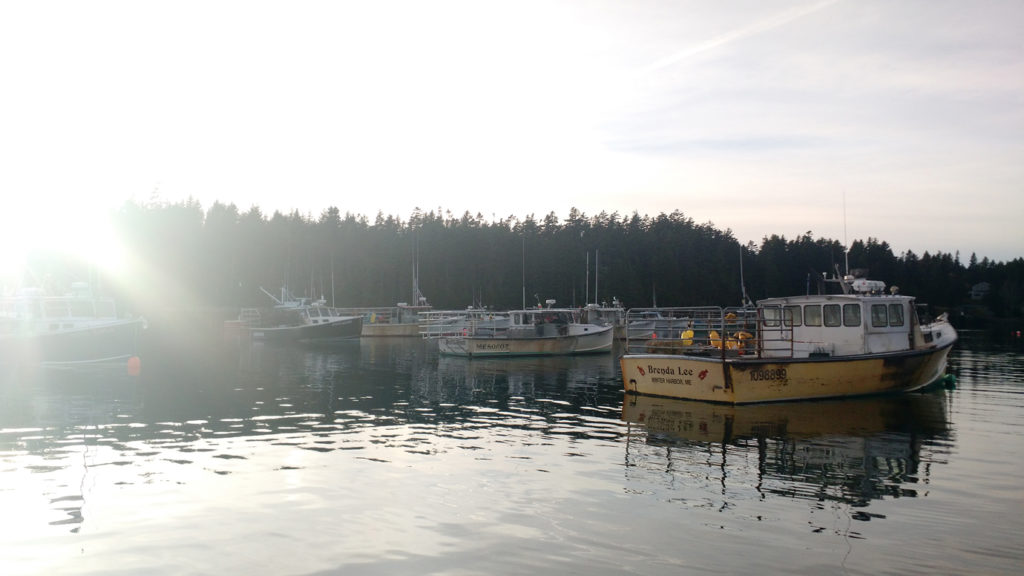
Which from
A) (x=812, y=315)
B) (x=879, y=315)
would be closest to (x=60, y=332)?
(x=812, y=315)

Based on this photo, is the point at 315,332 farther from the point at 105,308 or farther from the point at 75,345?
the point at 75,345

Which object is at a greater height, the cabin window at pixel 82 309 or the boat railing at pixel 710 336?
the cabin window at pixel 82 309

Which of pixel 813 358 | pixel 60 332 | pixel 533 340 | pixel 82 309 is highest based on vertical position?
pixel 82 309

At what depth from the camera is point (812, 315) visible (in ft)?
94.7

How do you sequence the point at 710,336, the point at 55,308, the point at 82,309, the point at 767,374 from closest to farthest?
the point at 767,374, the point at 710,336, the point at 55,308, the point at 82,309

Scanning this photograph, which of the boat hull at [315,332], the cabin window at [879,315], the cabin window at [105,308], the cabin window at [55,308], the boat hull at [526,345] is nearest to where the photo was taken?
the cabin window at [879,315]

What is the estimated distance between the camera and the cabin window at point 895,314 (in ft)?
94.0

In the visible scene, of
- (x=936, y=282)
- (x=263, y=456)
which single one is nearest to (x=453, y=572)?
(x=263, y=456)

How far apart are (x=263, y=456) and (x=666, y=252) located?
119 meters

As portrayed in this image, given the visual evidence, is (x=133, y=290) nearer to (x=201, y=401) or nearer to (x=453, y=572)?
(x=201, y=401)

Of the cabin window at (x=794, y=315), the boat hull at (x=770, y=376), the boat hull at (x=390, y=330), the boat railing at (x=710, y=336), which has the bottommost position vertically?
the boat hull at (x=390, y=330)

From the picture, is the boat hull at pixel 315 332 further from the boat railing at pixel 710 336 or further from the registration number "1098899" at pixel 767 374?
the registration number "1098899" at pixel 767 374

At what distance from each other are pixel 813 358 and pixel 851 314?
108 inches

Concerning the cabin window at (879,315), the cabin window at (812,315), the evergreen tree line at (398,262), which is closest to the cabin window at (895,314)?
the cabin window at (879,315)
